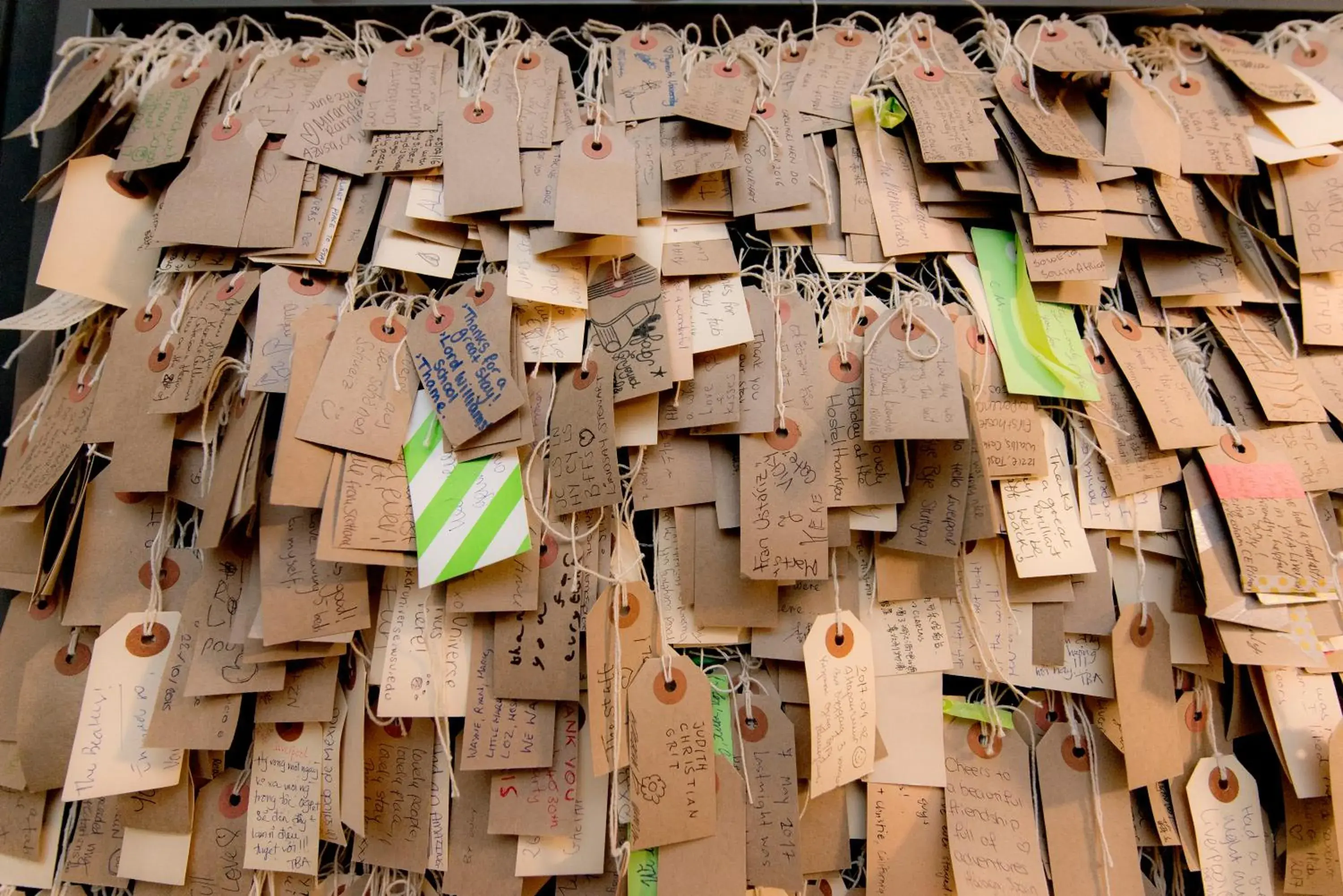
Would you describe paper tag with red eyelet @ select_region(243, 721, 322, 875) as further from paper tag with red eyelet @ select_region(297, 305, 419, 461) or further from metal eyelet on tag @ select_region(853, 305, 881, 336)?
metal eyelet on tag @ select_region(853, 305, 881, 336)

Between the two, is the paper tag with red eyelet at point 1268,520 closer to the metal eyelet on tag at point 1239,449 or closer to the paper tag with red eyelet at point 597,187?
the metal eyelet on tag at point 1239,449

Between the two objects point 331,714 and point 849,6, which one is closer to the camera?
point 331,714

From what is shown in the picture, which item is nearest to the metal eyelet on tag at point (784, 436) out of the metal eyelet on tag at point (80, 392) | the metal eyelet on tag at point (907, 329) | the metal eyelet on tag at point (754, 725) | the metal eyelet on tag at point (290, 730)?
the metal eyelet on tag at point (907, 329)

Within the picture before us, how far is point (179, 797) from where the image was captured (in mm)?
594

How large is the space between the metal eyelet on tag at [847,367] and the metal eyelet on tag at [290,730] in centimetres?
49

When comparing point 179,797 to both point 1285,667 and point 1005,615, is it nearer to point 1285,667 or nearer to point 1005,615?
point 1005,615

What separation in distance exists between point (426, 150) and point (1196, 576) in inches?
26.9

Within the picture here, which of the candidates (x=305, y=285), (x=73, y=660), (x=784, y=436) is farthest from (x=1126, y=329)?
(x=73, y=660)

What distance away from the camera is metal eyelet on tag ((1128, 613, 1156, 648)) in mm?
596

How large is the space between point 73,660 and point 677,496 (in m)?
0.49

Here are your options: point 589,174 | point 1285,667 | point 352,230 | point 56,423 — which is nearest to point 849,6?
point 589,174

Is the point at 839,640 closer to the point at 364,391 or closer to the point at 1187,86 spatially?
the point at 364,391

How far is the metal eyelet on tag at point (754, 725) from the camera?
0.60 metres

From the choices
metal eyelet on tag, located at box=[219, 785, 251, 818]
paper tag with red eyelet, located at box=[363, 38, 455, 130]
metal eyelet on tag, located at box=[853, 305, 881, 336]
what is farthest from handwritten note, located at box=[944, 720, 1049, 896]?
paper tag with red eyelet, located at box=[363, 38, 455, 130]
